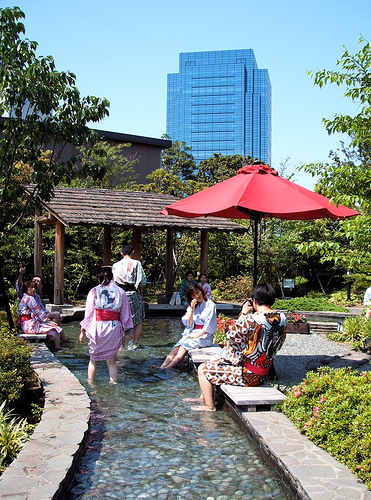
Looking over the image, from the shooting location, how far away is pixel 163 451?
188 inches

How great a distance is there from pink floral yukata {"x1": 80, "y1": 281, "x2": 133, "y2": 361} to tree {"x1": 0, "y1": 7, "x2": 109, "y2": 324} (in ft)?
5.39

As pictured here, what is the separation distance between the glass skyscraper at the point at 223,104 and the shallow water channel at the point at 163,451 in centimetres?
13697

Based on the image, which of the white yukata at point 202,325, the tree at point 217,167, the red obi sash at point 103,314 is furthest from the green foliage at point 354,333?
the tree at point 217,167

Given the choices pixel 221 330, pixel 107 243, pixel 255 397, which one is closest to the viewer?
pixel 255 397

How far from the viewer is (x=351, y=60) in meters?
7.44

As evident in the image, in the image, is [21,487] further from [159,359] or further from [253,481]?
[159,359]

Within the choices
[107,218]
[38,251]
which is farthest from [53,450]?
[38,251]

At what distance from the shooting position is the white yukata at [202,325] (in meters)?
7.91

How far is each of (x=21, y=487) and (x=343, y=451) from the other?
2323mm

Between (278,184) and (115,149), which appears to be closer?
(278,184)

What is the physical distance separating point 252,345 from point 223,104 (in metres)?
146

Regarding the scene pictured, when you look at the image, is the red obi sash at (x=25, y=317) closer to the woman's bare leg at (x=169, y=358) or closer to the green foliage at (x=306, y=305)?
the woman's bare leg at (x=169, y=358)

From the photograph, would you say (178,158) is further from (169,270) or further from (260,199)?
(260,199)

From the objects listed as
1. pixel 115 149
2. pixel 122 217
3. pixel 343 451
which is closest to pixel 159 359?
pixel 343 451
